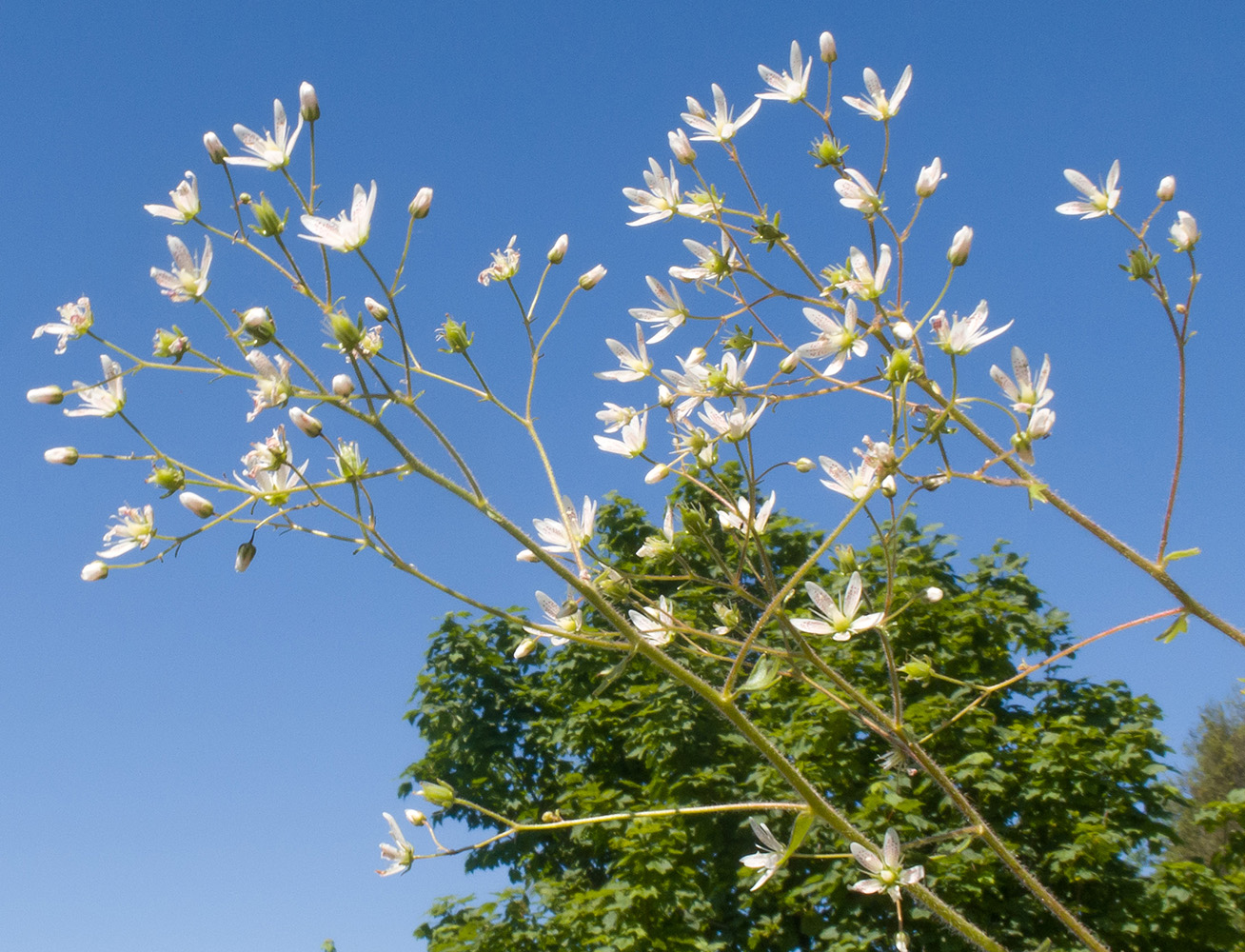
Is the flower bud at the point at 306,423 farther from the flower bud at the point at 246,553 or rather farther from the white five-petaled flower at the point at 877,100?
the white five-petaled flower at the point at 877,100

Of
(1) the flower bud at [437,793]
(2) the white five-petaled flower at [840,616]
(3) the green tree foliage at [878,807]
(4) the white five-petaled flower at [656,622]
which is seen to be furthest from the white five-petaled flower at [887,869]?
(3) the green tree foliage at [878,807]

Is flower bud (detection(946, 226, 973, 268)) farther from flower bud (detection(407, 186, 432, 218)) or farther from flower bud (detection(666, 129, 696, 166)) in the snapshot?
flower bud (detection(407, 186, 432, 218))

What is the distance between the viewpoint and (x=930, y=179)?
5.93ft

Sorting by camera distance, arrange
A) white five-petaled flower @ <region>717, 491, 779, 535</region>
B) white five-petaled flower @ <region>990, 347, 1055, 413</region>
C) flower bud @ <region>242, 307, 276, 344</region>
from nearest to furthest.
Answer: flower bud @ <region>242, 307, 276, 344</region> < white five-petaled flower @ <region>990, 347, 1055, 413</region> < white five-petaled flower @ <region>717, 491, 779, 535</region>

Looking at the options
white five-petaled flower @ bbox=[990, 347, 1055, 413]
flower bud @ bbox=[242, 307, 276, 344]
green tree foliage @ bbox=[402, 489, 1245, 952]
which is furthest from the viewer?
green tree foliage @ bbox=[402, 489, 1245, 952]

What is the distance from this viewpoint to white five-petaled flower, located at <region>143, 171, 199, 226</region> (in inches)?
66.2

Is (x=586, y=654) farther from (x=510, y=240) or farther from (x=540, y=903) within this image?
(x=510, y=240)

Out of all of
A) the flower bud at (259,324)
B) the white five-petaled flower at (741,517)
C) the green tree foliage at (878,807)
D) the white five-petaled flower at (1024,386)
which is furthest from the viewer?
the green tree foliage at (878,807)

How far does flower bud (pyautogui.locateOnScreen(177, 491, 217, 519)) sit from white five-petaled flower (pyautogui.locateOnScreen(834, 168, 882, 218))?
122cm

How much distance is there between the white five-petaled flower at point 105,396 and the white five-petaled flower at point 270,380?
342mm

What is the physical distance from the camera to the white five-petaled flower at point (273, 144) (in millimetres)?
1617

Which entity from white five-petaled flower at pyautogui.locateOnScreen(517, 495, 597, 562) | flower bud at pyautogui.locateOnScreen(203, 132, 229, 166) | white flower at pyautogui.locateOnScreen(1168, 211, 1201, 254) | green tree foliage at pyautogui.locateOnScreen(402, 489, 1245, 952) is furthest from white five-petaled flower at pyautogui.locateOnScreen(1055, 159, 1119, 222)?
green tree foliage at pyautogui.locateOnScreen(402, 489, 1245, 952)

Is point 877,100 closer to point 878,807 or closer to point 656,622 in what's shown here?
point 656,622

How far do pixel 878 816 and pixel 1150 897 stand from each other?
190 cm
